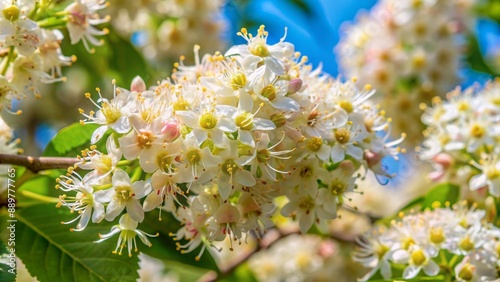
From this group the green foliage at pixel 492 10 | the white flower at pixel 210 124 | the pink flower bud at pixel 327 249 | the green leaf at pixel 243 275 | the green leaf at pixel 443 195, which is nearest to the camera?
the white flower at pixel 210 124

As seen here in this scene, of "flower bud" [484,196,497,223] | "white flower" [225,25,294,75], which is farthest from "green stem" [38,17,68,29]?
"flower bud" [484,196,497,223]

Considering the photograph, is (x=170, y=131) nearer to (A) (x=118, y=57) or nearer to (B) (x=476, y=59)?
(A) (x=118, y=57)

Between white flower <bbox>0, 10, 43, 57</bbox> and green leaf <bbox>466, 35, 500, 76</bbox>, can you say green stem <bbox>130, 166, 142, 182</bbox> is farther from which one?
green leaf <bbox>466, 35, 500, 76</bbox>

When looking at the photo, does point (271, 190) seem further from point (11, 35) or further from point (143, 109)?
point (11, 35)

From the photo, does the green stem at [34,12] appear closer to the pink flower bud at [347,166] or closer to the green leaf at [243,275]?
the pink flower bud at [347,166]

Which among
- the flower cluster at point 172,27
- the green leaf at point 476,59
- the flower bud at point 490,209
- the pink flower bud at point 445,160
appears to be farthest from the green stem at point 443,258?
the flower cluster at point 172,27

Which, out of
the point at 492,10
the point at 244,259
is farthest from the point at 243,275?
the point at 492,10
